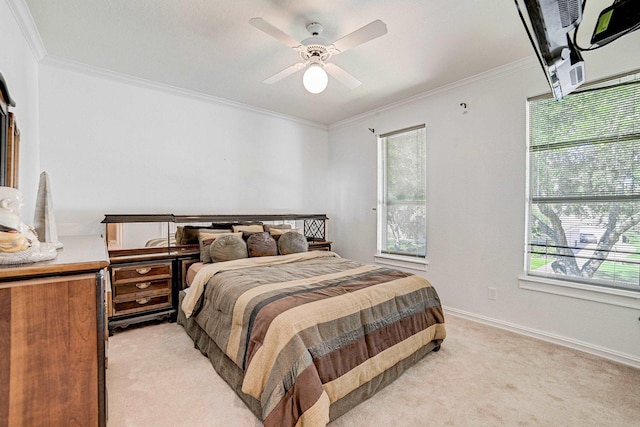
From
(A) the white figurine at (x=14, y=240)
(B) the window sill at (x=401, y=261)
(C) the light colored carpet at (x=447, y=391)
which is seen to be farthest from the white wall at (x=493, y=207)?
(A) the white figurine at (x=14, y=240)

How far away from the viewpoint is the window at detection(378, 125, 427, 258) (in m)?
3.82

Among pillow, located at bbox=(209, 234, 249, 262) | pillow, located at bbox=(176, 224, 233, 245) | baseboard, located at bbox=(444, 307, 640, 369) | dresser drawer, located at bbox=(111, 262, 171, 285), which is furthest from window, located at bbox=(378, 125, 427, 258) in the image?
dresser drawer, located at bbox=(111, 262, 171, 285)

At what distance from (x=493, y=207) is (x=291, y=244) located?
2.30 meters

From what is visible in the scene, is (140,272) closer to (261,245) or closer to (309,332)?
(261,245)

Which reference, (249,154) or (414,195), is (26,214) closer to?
(249,154)

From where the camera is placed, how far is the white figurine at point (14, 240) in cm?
95

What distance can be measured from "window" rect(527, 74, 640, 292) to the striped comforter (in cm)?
138

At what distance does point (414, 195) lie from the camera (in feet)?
12.8

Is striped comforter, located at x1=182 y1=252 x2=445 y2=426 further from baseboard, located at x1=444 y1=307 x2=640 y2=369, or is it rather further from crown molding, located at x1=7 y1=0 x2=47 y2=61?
crown molding, located at x1=7 y1=0 x2=47 y2=61

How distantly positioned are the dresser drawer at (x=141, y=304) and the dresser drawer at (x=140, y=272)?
0.68 feet

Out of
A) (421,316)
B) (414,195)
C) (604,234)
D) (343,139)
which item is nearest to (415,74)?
(414,195)

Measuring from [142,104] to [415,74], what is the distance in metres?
3.12

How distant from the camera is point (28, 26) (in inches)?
89.5

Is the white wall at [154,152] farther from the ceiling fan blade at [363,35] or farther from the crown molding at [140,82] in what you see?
the ceiling fan blade at [363,35]
